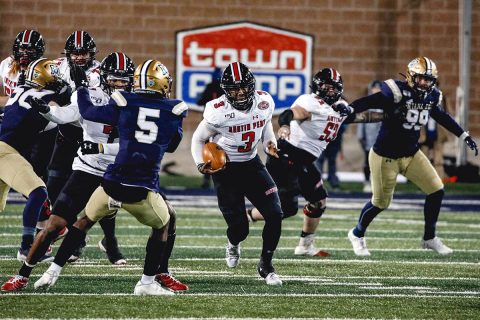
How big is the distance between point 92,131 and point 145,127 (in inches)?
32.3

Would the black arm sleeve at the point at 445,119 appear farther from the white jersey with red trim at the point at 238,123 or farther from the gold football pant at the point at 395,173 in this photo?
the white jersey with red trim at the point at 238,123

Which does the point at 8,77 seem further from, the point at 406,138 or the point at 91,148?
the point at 406,138

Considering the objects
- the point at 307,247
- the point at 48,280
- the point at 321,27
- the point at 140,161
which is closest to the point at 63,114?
the point at 140,161

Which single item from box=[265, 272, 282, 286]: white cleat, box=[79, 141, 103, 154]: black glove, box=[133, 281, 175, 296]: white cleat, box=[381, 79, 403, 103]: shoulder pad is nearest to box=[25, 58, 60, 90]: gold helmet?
box=[79, 141, 103, 154]: black glove

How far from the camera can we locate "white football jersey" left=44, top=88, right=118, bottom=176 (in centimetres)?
715

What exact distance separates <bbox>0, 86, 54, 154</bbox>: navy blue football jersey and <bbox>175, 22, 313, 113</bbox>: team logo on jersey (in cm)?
985

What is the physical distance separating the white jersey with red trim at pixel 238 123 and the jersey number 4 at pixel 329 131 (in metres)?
1.30

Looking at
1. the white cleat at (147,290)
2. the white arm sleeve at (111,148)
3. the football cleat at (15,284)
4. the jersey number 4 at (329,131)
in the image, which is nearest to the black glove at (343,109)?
the jersey number 4 at (329,131)

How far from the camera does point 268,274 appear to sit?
24.7 feet

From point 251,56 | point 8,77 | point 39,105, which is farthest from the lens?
point 251,56

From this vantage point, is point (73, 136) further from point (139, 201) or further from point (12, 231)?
point (12, 231)

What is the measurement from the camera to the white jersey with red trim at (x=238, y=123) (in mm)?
7809

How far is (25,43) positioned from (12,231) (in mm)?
2311

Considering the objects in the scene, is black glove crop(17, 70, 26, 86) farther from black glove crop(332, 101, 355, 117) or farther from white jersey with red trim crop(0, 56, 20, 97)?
black glove crop(332, 101, 355, 117)
